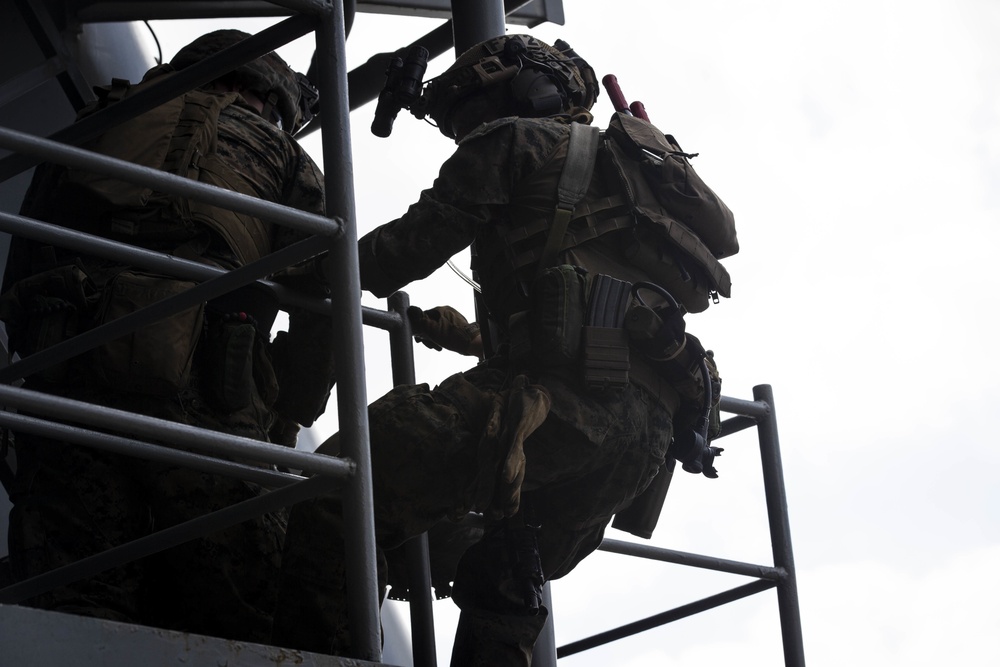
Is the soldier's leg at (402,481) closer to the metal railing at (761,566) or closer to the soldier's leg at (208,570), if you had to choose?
the soldier's leg at (208,570)

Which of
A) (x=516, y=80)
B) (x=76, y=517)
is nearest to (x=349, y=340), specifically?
(x=76, y=517)

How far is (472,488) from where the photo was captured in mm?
3869

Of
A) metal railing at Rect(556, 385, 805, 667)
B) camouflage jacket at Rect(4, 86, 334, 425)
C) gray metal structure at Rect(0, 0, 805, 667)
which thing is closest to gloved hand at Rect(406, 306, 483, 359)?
gray metal structure at Rect(0, 0, 805, 667)

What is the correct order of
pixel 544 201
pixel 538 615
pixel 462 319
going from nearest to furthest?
pixel 538 615 → pixel 544 201 → pixel 462 319

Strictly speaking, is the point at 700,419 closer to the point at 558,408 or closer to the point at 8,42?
the point at 558,408

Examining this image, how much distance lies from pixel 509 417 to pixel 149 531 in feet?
3.64

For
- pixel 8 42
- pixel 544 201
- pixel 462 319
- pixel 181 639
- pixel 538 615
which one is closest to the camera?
pixel 181 639

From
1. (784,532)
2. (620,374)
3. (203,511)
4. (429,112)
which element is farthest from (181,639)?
(784,532)

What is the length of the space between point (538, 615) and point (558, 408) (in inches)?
22.5

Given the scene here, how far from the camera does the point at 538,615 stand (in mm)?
3957

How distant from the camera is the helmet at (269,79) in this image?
489 cm

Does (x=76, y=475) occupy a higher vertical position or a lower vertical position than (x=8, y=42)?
lower

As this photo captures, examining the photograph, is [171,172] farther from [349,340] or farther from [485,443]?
[349,340]

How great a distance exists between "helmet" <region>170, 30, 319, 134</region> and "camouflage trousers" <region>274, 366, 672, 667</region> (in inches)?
56.0
